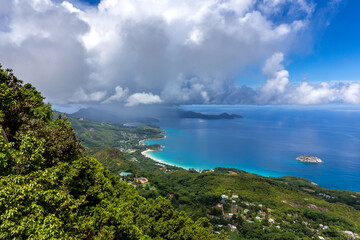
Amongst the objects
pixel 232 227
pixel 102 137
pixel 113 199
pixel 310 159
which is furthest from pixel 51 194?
pixel 102 137

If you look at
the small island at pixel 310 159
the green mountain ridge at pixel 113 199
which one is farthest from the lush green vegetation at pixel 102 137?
the small island at pixel 310 159

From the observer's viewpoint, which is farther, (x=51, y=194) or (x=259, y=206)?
(x=259, y=206)

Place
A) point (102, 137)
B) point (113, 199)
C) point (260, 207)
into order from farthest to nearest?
point (102, 137) → point (260, 207) → point (113, 199)

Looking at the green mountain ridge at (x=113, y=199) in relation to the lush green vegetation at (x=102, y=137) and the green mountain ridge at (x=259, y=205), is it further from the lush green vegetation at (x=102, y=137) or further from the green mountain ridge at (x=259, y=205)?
the lush green vegetation at (x=102, y=137)

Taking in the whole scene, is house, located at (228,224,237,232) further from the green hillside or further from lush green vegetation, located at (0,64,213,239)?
lush green vegetation, located at (0,64,213,239)

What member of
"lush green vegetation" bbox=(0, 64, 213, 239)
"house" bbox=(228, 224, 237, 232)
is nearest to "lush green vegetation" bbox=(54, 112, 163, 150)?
"house" bbox=(228, 224, 237, 232)

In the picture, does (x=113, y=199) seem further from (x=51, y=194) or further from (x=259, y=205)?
(x=259, y=205)

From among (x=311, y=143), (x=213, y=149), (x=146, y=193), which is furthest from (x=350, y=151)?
(x=146, y=193)

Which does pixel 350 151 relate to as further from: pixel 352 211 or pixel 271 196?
pixel 271 196

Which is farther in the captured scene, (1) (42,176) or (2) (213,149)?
(2) (213,149)
